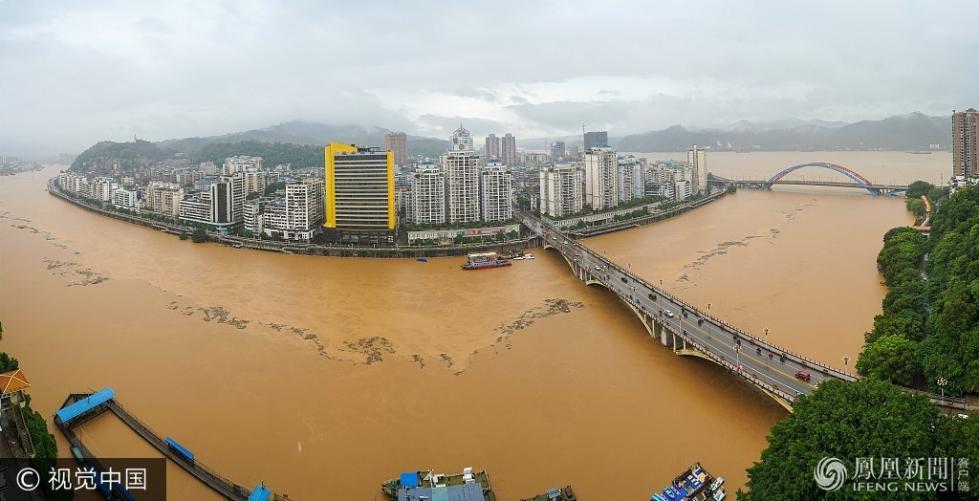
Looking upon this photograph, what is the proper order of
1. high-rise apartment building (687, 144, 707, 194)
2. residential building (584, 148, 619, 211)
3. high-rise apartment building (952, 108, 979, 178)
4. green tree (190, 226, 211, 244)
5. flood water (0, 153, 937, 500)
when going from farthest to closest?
1. high-rise apartment building (687, 144, 707, 194)
2. high-rise apartment building (952, 108, 979, 178)
3. residential building (584, 148, 619, 211)
4. green tree (190, 226, 211, 244)
5. flood water (0, 153, 937, 500)

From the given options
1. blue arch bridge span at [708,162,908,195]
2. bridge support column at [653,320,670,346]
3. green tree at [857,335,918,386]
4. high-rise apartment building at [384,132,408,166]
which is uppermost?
high-rise apartment building at [384,132,408,166]

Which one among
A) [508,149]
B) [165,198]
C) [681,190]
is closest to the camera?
[165,198]

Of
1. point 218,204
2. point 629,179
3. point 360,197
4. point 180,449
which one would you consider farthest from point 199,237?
point 629,179

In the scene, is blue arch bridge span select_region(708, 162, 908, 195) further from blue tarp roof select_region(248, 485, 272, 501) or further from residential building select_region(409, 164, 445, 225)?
blue tarp roof select_region(248, 485, 272, 501)

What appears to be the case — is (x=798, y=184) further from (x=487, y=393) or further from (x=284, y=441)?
(x=284, y=441)

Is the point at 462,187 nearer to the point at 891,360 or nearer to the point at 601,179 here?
the point at 601,179

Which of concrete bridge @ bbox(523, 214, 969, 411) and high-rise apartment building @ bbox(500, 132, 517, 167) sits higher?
high-rise apartment building @ bbox(500, 132, 517, 167)

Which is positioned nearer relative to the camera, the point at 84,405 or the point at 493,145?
the point at 84,405

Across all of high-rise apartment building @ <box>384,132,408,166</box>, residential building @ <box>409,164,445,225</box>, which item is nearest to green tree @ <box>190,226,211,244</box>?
residential building @ <box>409,164,445,225</box>
